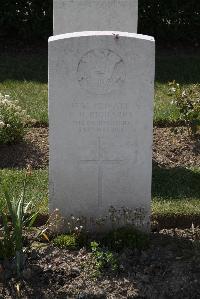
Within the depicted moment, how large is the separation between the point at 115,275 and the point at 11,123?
2.65 meters

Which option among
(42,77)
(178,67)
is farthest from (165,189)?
(178,67)

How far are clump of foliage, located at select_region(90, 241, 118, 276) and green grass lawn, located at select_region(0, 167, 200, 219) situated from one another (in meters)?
0.80

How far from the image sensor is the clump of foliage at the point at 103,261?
4859mm

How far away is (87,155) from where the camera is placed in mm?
5227

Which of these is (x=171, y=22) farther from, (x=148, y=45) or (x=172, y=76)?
(x=148, y=45)

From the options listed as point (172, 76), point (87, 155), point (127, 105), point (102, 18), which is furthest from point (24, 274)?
point (172, 76)

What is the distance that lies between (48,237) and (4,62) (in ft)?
16.7

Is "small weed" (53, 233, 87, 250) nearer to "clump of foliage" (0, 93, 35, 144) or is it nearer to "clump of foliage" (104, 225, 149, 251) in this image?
"clump of foliage" (104, 225, 149, 251)

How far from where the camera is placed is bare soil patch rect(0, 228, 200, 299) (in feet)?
15.3

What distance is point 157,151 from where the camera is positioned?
7.10 metres

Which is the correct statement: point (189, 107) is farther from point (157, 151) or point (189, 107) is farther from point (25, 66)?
point (25, 66)

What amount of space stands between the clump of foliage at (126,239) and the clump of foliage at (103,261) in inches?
5.9

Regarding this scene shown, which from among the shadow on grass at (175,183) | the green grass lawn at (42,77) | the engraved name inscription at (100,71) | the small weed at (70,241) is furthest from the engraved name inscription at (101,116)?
the green grass lawn at (42,77)

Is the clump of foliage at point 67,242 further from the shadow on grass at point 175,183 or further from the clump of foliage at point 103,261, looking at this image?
the shadow on grass at point 175,183
